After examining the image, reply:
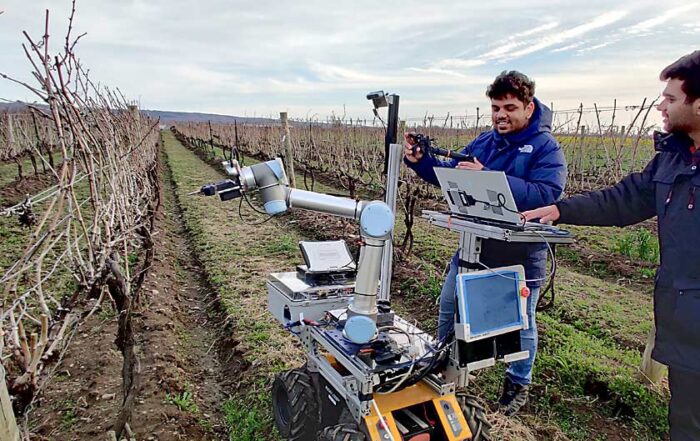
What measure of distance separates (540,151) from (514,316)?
0.93 m

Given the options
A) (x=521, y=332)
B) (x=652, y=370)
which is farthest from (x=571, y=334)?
(x=521, y=332)

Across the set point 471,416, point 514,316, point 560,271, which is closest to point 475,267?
point 514,316

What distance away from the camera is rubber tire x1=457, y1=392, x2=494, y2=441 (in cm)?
212

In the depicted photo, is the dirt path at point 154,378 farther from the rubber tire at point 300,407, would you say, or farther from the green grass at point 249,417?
the rubber tire at point 300,407

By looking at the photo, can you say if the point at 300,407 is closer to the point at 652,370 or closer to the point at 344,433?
the point at 344,433

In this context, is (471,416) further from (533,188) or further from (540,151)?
(540,151)

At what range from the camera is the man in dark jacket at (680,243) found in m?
1.75

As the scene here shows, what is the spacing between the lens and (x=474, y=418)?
216 centimetres

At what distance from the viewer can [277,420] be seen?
9.12 feet

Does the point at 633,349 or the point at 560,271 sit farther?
the point at 560,271

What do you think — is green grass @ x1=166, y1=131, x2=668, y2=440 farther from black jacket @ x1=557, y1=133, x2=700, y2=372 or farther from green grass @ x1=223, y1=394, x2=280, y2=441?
black jacket @ x1=557, y1=133, x2=700, y2=372

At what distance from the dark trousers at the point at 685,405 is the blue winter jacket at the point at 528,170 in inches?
28.7

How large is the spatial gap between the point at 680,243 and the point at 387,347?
119 centimetres

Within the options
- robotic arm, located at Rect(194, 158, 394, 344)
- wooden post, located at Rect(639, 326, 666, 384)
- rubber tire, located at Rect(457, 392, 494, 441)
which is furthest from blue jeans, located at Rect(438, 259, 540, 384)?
wooden post, located at Rect(639, 326, 666, 384)
